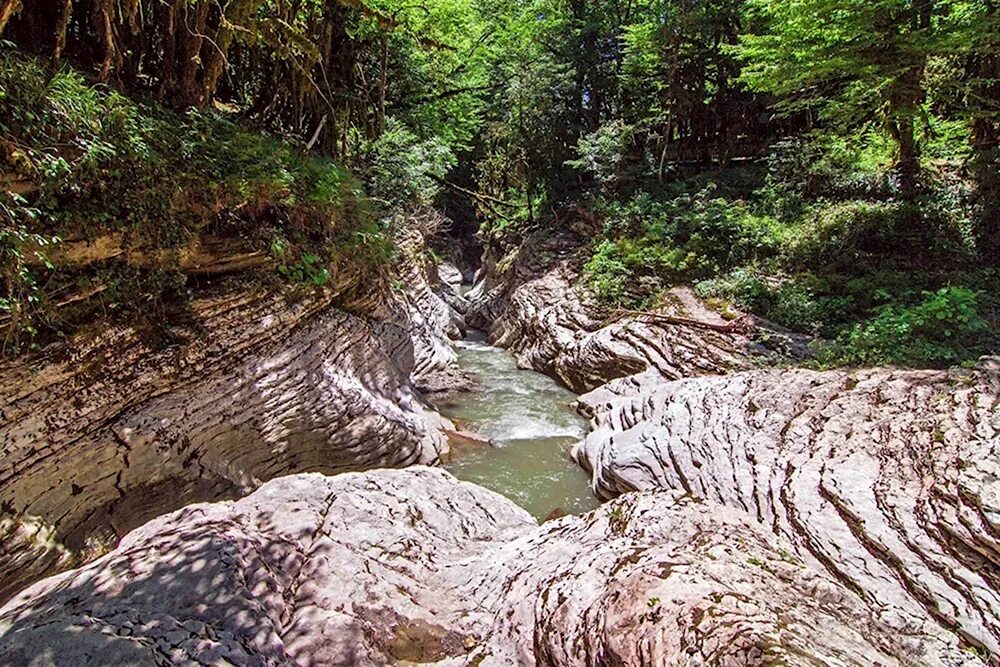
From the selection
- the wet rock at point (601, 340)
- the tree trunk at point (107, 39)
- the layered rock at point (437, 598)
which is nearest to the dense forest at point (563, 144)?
the tree trunk at point (107, 39)

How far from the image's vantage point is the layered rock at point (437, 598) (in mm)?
2492

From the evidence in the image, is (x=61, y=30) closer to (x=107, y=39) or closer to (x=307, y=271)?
(x=107, y=39)

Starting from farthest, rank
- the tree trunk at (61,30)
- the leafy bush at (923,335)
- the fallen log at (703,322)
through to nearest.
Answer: the fallen log at (703,322) < the leafy bush at (923,335) < the tree trunk at (61,30)

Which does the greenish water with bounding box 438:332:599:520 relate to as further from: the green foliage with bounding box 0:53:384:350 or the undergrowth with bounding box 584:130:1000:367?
the green foliage with bounding box 0:53:384:350

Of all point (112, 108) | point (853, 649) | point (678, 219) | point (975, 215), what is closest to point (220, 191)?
point (112, 108)

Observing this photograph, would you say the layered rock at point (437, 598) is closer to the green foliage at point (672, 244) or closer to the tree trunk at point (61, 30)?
the tree trunk at point (61, 30)

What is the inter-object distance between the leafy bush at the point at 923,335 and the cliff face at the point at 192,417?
23.4ft

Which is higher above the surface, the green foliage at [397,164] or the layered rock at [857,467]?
the green foliage at [397,164]

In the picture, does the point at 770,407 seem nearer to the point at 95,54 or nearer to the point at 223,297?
the point at 223,297

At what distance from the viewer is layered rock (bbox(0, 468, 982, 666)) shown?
8.18 feet

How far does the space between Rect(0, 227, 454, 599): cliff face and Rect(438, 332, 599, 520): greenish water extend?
0.94 m

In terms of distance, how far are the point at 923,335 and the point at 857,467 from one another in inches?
175

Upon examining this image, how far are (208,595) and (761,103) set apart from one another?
66.7 feet

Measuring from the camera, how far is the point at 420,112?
12461 mm
